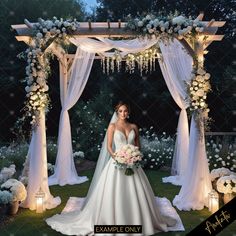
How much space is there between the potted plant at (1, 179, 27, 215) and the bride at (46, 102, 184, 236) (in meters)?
0.74

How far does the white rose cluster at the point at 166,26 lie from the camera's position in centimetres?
640

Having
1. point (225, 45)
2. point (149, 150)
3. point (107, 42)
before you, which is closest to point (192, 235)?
point (107, 42)

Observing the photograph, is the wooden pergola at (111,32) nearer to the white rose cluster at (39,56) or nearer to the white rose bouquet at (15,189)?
the white rose cluster at (39,56)

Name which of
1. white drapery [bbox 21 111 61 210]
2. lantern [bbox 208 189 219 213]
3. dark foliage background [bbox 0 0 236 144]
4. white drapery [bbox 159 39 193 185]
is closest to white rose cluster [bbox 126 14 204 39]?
white drapery [bbox 159 39 193 185]

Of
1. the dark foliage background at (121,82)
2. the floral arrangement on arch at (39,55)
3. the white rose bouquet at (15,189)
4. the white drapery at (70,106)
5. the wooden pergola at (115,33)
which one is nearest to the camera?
the white rose bouquet at (15,189)

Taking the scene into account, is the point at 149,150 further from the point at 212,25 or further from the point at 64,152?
the point at 212,25

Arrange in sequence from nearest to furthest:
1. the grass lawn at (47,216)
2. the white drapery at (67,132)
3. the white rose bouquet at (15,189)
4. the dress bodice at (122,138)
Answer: the grass lawn at (47,216) → the dress bodice at (122,138) → the white rose bouquet at (15,189) → the white drapery at (67,132)

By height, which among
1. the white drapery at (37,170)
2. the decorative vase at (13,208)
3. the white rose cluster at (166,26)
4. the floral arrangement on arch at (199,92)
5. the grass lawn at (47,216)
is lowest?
the grass lawn at (47,216)

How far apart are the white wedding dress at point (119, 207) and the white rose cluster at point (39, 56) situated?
5.66 feet

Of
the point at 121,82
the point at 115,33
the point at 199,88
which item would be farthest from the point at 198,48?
the point at 121,82

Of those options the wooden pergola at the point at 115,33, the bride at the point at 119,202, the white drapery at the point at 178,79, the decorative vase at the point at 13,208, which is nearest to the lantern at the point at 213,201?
the wooden pergola at the point at 115,33

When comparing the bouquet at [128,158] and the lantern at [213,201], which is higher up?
the bouquet at [128,158]

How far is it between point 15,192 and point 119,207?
198 centimetres

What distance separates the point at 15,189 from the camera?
243 inches
